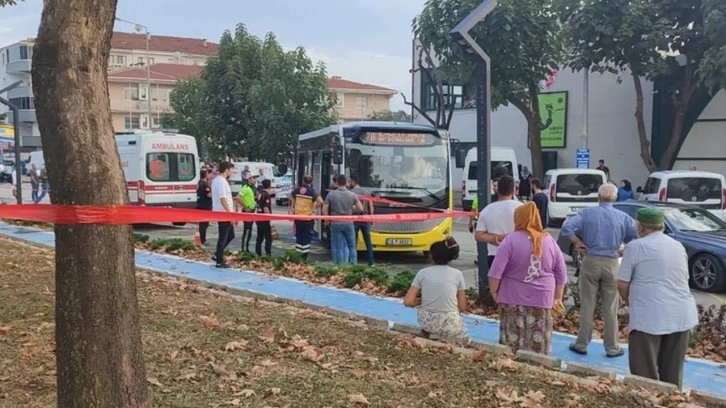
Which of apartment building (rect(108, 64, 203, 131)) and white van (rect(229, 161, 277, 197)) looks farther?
apartment building (rect(108, 64, 203, 131))

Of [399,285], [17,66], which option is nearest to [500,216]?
[399,285]

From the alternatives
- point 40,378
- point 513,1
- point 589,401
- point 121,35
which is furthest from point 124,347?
point 121,35

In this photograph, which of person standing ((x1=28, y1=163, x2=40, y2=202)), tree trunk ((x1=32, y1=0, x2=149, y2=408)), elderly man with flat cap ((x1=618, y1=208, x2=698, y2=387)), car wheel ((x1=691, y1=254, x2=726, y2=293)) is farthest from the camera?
person standing ((x1=28, y1=163, x2=40, y2=202))

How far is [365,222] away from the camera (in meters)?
13.3

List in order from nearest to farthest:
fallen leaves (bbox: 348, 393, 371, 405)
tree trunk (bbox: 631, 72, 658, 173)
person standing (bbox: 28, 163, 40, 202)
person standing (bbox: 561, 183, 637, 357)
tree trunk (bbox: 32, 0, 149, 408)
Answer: tree trunk (bbox: 32, 0, 149, 408)
fallen leaves (bbox: 348, 393, 371, 405)
person standing (bbox: 561, 183, 637, 357)
tree trunk (bbox: 631, 72, 658, 173)
person standing (bbox: 28, 163, 40, 202)

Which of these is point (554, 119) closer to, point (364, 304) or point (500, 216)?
point (364, 304)

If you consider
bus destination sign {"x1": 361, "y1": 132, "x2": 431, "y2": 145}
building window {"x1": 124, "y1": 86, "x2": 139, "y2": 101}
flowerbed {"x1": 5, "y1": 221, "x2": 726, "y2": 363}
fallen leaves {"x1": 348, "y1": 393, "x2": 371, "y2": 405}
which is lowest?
flowerbed {"x1": 5, "y1": 221, "x2": 726, "y2": 363}

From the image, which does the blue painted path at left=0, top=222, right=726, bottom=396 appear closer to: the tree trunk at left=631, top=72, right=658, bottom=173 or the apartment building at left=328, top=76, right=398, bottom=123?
the tree trunk at left=631, top=72, right=658, bottom=173

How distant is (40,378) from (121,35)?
99277mm

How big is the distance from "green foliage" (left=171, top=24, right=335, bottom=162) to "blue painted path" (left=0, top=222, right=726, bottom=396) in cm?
2121

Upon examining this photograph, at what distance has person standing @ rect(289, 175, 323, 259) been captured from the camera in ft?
45.2

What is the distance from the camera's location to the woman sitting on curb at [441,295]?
6117 mm

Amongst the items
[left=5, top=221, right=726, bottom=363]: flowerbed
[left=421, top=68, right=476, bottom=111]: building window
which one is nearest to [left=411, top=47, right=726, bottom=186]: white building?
[left=421, top=68, right=476, bottom=111]: building window

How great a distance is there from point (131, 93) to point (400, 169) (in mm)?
67513
